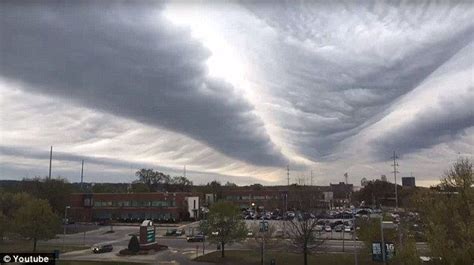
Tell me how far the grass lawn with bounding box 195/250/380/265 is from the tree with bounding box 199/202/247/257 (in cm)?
119

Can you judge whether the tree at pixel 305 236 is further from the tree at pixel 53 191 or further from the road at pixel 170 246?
the tree at pixel 53 191

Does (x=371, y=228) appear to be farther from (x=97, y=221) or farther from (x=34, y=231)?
(x=97, y=221)

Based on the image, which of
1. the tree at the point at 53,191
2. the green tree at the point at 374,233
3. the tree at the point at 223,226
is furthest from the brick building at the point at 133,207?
the green tree at the point at 374,233

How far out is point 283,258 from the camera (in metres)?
30.1

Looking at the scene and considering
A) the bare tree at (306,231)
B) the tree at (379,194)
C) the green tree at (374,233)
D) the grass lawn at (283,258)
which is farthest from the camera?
the tree at (379,194)

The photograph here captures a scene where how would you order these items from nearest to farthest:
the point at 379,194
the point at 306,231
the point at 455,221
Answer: the point at 455,221 < the point at 306,231 < the point at 379,194

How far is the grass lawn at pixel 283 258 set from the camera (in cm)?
2814

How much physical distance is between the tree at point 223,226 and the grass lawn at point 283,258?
3.90 ft

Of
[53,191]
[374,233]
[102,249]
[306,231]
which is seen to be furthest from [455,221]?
[53,191]

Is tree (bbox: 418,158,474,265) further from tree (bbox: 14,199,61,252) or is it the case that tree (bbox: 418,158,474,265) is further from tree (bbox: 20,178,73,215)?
tree (bbox: 20,178,73,215)

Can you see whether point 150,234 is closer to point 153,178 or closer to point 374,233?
point 374,233

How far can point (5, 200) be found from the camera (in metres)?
47.4

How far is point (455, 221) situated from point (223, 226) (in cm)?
2301

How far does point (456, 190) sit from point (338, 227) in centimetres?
4063
